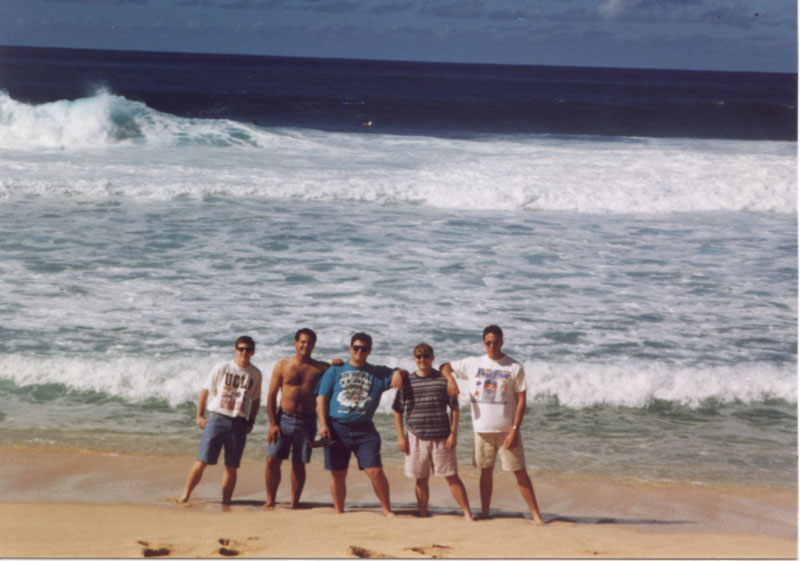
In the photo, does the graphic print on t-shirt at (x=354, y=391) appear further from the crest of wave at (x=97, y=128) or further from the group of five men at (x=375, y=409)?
the crest of wave at (x=97, y=128)

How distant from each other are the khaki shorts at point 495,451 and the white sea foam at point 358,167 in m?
12.7

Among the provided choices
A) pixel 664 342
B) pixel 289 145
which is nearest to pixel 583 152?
pixel 289 145

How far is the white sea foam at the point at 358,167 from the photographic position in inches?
747

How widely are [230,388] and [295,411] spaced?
0.52m

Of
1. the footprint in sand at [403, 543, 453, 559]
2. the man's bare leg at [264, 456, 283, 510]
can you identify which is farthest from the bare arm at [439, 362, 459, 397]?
the man's bare leg at [264, 456, 283, 510]

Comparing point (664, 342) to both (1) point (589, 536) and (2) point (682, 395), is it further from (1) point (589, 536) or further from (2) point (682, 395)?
(1) point (589, 536)

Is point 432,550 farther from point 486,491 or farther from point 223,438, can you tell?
point 223,438

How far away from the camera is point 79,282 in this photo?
1248cm

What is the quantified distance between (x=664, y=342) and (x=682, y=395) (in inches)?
65.3

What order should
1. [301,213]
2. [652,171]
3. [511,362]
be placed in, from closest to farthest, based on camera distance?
[511,362] → [301,213] → [652,171]

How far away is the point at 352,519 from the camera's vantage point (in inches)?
243

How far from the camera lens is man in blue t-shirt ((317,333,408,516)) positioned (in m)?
6.28

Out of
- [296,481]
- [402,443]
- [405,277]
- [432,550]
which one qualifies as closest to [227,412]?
[296,481]

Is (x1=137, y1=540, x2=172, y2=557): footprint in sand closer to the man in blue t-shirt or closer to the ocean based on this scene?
the man in blue t-shirt
